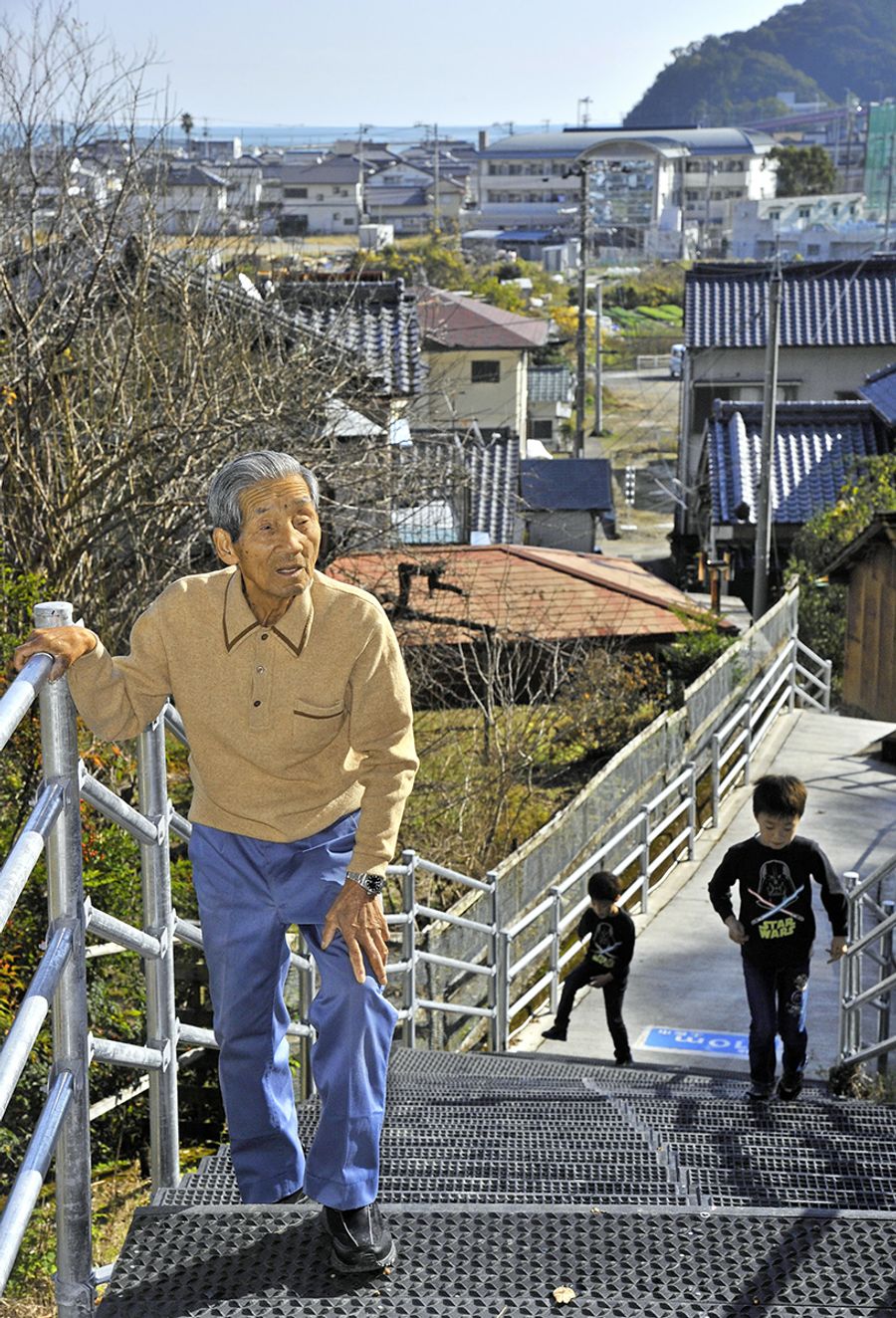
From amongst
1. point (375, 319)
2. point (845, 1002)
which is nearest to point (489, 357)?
point (375, 319)

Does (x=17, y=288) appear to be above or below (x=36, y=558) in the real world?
above

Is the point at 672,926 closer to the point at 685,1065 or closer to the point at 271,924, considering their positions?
the point at 685,1065

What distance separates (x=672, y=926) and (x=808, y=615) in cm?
982

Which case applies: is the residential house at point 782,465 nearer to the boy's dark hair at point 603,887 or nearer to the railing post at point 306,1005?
the boy's dark hair at point 603,887

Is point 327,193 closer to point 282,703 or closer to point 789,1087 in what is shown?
point 789,1087

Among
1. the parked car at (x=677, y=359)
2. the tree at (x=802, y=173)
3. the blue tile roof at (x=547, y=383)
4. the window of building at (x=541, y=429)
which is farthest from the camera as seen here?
the tree at (x=802, y=173)

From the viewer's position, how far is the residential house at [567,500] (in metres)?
31.0

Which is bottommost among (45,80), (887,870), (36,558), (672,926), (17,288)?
(672,926)

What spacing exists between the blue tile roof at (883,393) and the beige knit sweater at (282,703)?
74.1ft

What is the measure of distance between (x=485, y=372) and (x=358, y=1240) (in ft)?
117

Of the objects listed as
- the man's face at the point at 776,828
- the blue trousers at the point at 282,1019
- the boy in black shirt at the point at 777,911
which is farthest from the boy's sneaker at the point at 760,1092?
the blue trousers at the point at 282,1019

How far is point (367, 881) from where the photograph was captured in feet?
9.07

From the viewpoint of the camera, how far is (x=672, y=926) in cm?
1009

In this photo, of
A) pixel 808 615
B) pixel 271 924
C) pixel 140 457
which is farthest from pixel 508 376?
pixel 271 924
